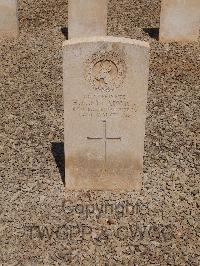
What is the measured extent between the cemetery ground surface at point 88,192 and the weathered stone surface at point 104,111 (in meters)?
0.26

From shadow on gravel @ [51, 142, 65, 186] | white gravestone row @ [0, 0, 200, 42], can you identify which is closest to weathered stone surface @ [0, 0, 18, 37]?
white gravestone row @ [0, 0, 200, 42]

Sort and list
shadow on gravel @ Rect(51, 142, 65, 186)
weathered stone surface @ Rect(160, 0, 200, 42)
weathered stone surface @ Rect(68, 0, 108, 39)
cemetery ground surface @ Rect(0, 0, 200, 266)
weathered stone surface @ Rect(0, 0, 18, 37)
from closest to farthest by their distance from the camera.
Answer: cemetery ground surface @ Rect(0, 0, 200, 266)
shadow on gravel @ Rect(51, 142, 65, 186)
weathered stone surface @ Rect(68, 0, 108, 39)
weathered stone surface @ Rect(160, 0, 200, 42)
weathered stone surface @ Rect(0, 0, 18, 37)

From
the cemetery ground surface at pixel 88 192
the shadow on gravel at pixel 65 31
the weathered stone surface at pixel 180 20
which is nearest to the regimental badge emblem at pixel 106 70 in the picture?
the cemetery ground surface at pixel 88 192

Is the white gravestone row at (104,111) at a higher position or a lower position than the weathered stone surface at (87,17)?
lower

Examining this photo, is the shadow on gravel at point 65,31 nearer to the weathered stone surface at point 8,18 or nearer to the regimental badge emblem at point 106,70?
the weathered stone surface at point 8,18

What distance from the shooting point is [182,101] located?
7.83 metres

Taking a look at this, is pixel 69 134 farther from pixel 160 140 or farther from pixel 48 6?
pixel 48 6

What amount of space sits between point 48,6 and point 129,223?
8513mm

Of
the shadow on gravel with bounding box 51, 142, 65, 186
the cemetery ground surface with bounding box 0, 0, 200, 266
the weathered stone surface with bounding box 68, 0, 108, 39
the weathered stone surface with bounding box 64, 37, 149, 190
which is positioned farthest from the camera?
the weathered stone surface with bounding box 68, 0, 108, 39

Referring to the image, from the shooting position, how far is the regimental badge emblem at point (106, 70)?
189 inches

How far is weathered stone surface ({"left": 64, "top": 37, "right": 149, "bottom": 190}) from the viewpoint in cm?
478

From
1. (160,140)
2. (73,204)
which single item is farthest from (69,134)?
(160,140)

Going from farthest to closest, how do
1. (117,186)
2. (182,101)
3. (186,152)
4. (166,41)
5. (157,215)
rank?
(166,41), (182,101), (186,152), (117,186), (157,215)

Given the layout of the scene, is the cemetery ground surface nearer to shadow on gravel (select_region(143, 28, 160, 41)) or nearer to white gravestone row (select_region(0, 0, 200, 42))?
white gravestone row (select_region(0, 0, 200, 42))
